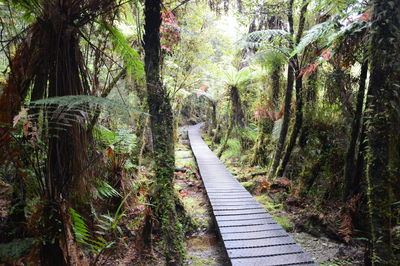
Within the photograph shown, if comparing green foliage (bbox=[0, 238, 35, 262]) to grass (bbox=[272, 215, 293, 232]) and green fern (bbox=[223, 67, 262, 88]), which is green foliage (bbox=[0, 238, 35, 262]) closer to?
grass (bbox=[272, 215, 293, 232])

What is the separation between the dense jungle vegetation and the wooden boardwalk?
0.49m

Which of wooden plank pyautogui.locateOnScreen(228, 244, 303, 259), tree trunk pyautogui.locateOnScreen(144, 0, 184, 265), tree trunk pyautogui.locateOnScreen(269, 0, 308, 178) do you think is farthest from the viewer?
tree trunk pyautogui.locateOnScreen(269, 0, 308, 178)

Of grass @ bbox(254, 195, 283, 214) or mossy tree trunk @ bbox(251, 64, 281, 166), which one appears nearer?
grass @ bbox(254, 195, 283, 214)

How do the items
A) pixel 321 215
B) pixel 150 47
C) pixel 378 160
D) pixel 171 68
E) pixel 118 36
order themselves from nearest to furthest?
pixel 378 160 < pixel 118 36 < pixel 150 47 < pixel 321 215 < pixel 171 68

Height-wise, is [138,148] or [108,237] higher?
[138,148]

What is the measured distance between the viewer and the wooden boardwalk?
110 inches

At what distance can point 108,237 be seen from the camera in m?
2.97

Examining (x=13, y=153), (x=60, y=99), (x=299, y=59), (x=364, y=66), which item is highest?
(x=299, y=59)

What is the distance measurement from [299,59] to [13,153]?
5.48 metres

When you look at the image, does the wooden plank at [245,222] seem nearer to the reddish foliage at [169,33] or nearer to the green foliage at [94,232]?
the green foliage at [94,232]

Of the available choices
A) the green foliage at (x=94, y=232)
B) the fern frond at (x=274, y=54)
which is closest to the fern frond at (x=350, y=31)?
the fern frond at (x=274, y=54)

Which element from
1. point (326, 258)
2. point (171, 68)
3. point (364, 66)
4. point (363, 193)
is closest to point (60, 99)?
point (326, 258)

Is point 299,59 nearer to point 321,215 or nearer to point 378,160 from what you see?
point 321,215

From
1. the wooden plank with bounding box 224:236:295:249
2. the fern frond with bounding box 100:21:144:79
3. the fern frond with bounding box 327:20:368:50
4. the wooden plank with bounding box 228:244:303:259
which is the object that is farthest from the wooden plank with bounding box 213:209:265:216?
the fern frond with bounding box 327:20:368:50
